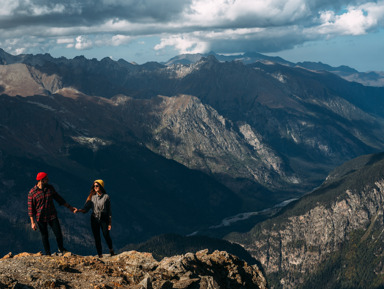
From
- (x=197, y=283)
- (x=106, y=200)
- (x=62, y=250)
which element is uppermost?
(x=106, y=200)

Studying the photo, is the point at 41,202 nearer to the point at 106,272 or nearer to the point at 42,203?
the point at 42,203

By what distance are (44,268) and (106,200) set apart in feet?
30.4

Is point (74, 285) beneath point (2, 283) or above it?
beneath

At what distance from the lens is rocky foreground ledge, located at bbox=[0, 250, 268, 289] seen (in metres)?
41.5

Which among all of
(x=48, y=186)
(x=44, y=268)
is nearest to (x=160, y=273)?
(x=44, y=268)

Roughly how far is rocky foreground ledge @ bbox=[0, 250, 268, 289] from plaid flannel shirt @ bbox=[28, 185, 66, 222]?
484 cm

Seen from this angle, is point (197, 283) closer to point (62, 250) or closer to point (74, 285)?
point (74, 285)

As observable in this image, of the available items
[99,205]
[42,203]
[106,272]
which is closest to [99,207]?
[99,205]

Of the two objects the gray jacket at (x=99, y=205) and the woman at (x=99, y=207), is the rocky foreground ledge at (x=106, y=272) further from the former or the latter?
the gray jacket at (x=99, y=205)

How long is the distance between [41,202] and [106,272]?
1034cm

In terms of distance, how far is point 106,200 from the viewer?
47531 millimetres

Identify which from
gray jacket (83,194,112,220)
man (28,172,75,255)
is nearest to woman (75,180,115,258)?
gray jacket (83,194,112,220)

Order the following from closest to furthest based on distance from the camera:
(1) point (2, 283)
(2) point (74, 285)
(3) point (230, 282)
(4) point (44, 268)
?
(1) point (2, 283) < (2) point (74, 285) < (4) point (44, 268) < (3) point (230, 282)

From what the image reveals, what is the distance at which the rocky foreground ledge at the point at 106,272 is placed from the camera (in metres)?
41.5
